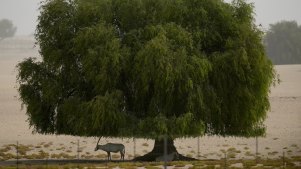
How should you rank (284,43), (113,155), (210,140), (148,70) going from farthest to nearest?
(284,43) → (210,140) → (113,155) → (148,70)

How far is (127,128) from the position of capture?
35875 mm

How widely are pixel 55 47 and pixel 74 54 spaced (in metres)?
1.35

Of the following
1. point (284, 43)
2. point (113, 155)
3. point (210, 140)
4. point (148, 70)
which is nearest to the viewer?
point (148, 70)

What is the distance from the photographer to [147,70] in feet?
114

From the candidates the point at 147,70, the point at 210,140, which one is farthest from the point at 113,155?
the point at 147,70

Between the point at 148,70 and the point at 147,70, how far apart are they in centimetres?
11

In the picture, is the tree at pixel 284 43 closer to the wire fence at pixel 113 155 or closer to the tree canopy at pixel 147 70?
the wire fence at pixel 113 155

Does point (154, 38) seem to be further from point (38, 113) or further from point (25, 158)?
point (25, 158)

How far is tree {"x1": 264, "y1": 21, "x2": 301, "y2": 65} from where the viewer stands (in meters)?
184

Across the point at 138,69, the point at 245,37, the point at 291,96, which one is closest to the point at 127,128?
the point at 138,69

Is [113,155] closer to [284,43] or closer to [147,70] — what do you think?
[147,70]

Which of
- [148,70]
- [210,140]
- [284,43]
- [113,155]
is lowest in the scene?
[113,155]

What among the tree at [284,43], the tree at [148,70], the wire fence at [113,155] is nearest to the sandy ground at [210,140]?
the wire fence at [113,155]

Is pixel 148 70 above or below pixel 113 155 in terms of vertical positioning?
above
